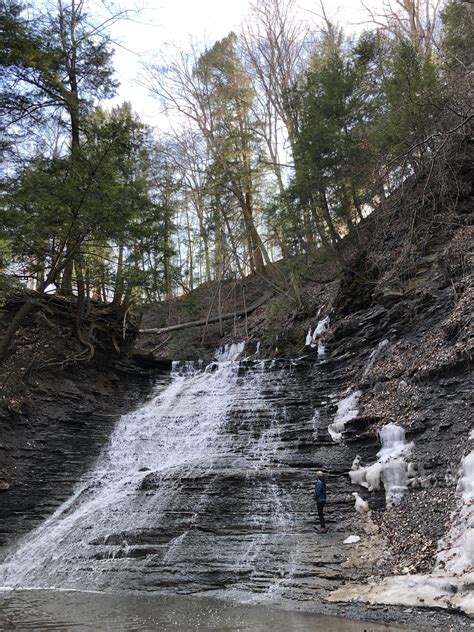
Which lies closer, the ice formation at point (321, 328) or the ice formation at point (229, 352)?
the ice formation at point (321, 328)

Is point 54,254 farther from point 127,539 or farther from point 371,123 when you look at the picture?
point 371,123

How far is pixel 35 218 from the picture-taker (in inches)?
429

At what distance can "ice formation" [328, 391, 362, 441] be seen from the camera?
1226 centimetres

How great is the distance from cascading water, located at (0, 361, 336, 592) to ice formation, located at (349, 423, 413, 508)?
3.98ft

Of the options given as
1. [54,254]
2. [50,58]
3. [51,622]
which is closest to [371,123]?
[50,58]

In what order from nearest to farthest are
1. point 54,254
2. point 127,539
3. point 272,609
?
1. point 272,609
2. point 127,539
3. point 54,254

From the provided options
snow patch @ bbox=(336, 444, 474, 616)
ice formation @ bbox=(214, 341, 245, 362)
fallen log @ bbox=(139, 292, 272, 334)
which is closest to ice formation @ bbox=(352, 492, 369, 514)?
snow patch @ bbox=(336, 444, 474, 616)

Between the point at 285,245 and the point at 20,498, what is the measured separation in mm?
12892

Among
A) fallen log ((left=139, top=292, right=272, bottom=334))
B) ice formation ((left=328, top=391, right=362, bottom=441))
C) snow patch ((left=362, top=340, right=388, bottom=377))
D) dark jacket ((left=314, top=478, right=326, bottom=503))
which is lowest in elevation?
dark jacket ((left=314, top=478, right=326, bottom=503))

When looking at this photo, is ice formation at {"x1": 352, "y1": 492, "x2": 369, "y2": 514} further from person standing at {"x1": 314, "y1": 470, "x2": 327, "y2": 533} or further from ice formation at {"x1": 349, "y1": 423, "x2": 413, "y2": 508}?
person standing at {"x1": 314, "y1": 470, "x2": 327, "y2": 533}

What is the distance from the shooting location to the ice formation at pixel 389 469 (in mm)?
9734

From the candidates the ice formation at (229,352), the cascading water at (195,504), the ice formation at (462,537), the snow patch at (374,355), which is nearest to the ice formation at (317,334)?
the cascading water at (195,504)

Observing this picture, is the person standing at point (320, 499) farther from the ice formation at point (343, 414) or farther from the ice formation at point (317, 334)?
the ice formation at point (317, 334)

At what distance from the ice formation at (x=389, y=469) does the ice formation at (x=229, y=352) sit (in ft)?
39.2
